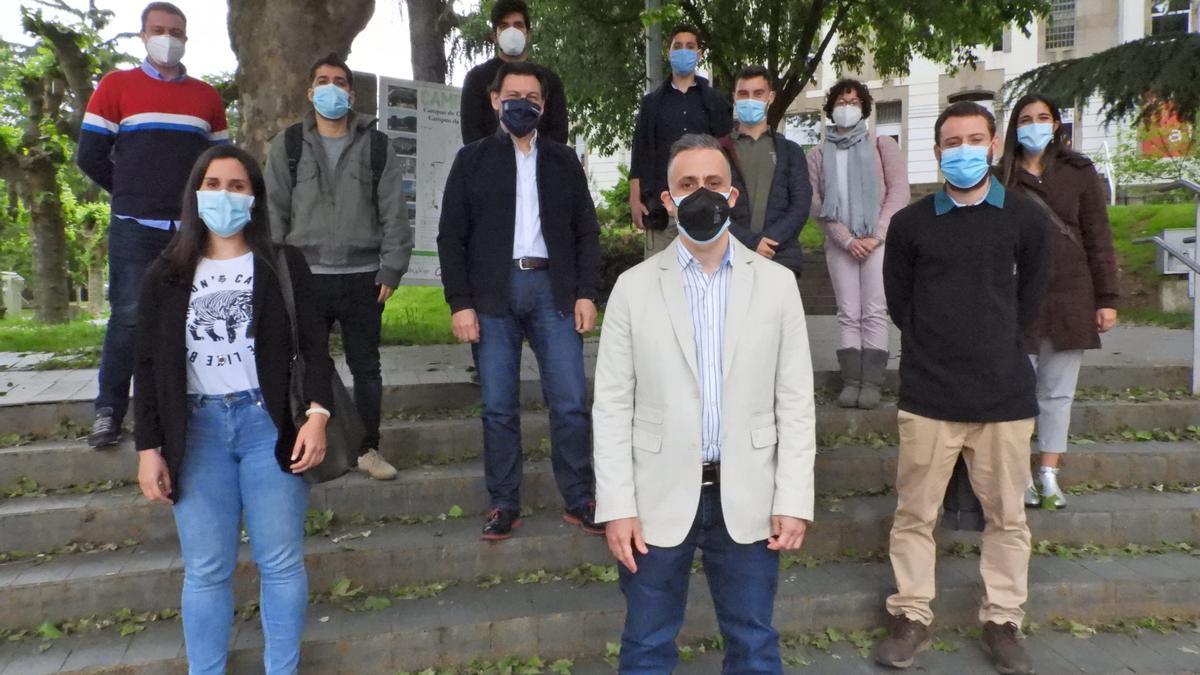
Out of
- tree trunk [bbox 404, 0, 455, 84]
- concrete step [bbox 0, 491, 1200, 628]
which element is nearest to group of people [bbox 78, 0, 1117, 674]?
concrete step [bbox 0, 491, 1200, 628]

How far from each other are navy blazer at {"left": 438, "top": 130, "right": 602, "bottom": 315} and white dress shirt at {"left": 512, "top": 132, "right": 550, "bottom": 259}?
0.09 feet

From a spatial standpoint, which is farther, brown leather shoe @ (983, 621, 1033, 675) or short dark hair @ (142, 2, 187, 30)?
short dark hair @ (142, 2, 187, 30)

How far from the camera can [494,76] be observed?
4.61 meters

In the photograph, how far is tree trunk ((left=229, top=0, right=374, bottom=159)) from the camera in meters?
6.68

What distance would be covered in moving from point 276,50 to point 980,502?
597 centimetres

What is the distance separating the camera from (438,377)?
229 inches

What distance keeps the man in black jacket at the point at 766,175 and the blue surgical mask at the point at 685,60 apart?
40 cm

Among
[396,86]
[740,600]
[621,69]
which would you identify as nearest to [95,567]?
[740,600]

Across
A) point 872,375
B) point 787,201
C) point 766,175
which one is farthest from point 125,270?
point 872,375

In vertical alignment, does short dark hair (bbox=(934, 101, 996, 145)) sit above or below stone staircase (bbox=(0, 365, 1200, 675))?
above

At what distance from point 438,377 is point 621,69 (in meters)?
10.9

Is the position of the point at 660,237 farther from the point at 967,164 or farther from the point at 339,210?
the point at 967,164

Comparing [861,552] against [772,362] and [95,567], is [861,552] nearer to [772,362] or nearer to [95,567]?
[772,362]

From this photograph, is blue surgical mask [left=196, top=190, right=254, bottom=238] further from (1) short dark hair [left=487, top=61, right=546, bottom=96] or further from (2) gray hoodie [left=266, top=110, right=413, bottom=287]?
(1) short dark hair [left=487, top=61, right=546, bottom=96]
